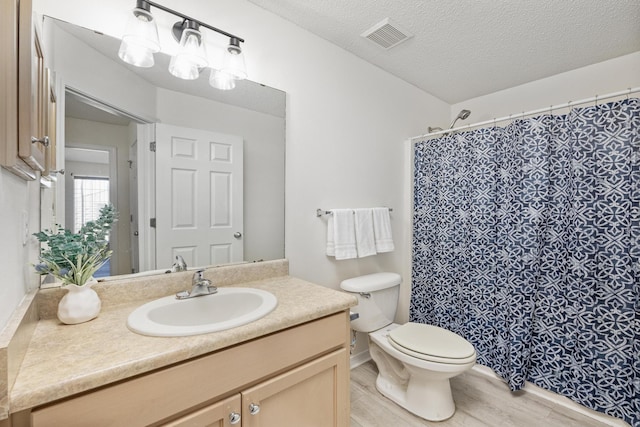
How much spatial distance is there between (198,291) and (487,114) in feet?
9.32

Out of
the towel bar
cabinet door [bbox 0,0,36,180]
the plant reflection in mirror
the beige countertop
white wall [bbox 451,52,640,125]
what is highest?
white wall [bbox 451,52,640,125]

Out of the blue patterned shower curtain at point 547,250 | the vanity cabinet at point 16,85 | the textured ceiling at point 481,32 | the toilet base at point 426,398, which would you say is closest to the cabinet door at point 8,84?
the vanity cabinet at point 16,85

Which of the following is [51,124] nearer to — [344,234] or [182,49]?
[182,49]

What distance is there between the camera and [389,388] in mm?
1816

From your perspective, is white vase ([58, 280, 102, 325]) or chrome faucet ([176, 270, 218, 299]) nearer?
white vase ([58, 280, 102, 325])

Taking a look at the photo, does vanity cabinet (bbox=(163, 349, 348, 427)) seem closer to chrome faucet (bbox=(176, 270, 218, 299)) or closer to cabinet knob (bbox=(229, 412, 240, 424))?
cabinet knob (bbox=(229, 412, 240, 424))

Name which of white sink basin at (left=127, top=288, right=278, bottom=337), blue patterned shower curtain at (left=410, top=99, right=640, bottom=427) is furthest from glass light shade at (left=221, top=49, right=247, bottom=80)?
blue patterned shower curtain at (left=410, top=99, right=640, bottom=427)

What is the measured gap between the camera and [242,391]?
905 millimetres

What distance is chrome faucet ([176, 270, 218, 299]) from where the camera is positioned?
1.18 meters

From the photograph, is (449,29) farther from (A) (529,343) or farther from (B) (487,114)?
(A) (529,343)

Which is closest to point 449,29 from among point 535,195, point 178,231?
point 535,195

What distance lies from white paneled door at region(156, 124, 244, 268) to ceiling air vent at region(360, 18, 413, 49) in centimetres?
106

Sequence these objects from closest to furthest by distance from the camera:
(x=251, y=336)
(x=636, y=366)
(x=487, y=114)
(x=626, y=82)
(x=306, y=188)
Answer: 1. (x=251, y=336)
2. (x=636, y=366)
3. (x=306, y=188)
4. (x=626, y=82)
5. (x=487, y=114)

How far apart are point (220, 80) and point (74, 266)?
1011mm
